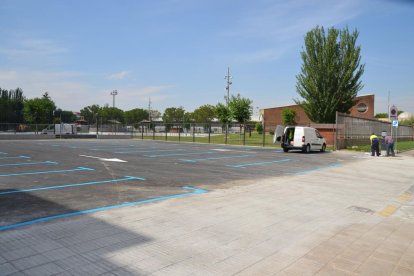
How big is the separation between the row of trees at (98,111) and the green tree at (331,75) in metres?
7.80

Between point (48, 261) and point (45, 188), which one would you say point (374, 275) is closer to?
point (48, 261)

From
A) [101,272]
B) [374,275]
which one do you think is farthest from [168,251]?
[374,275]

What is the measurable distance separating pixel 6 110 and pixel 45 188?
288 ft

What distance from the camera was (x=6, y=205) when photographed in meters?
6.49

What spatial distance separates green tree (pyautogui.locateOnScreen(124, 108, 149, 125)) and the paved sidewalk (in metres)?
109

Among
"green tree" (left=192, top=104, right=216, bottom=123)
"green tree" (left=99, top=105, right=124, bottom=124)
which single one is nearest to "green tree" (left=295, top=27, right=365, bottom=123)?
"green tree" (left=192, top=104, right=216, bottom=123)

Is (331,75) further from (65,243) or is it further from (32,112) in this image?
(32,112)

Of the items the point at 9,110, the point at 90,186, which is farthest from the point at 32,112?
the point at 90,186

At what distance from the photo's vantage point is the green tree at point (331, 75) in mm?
39281

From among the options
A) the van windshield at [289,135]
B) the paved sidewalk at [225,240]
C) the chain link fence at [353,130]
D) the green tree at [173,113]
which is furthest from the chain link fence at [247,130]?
the green tree at [173,113]

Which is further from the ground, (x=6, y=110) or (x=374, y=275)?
(x=6, y=110)

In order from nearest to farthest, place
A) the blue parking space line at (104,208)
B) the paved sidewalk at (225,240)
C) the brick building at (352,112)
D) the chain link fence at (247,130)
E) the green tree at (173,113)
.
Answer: the paved sidewalk at (225,240) → the blue parking space line at (104,208) → the chain link fence at (247,130) → the brick building at (352,112) → the green tree at (173,113)

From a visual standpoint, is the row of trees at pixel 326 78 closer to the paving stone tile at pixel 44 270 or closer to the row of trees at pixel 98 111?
the row of trees at pixel 98 111

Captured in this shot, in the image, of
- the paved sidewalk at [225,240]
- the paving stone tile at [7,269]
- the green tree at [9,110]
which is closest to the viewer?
the paving stone tile at [7,269]
